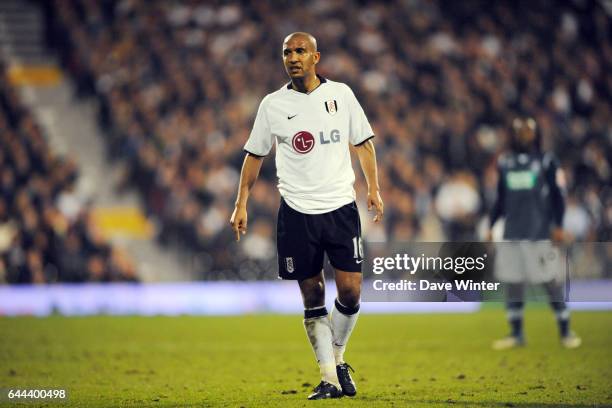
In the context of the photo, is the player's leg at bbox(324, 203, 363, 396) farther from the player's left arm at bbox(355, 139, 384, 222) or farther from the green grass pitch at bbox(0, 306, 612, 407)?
the green grass pitch at bbox(0, 306, 612, 407)

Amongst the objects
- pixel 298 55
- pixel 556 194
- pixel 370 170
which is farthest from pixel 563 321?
pixel 298 55

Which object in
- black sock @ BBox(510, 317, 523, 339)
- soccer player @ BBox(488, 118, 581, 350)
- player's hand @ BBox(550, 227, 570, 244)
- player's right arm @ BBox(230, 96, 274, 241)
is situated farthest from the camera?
black sock @ BBox(510, 317, 523, 339)

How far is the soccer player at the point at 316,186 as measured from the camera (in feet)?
21.6

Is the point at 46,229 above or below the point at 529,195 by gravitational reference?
below

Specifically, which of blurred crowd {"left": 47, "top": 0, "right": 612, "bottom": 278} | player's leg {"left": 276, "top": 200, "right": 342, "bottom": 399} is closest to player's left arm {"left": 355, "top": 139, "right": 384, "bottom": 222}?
player's leg {"left": 276, "top": 200, "right": 342, "bottom": 399}

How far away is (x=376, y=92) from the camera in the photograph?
20234 mm

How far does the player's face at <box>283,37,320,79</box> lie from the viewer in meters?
6.45

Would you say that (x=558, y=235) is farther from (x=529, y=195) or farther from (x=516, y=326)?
(x=516, y=326)

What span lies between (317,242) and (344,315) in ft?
1.87

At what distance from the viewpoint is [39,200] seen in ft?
56.2

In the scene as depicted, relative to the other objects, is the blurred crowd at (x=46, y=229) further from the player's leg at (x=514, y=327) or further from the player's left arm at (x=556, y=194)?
the player's left arm at (x=556, y=194)

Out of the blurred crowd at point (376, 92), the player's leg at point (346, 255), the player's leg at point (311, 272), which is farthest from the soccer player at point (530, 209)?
the blurred crowd at point (376, 92)

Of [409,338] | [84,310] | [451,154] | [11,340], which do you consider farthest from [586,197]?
[11,340]

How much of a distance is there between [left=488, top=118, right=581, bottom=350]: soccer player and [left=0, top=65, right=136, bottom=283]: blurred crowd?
7636mm
